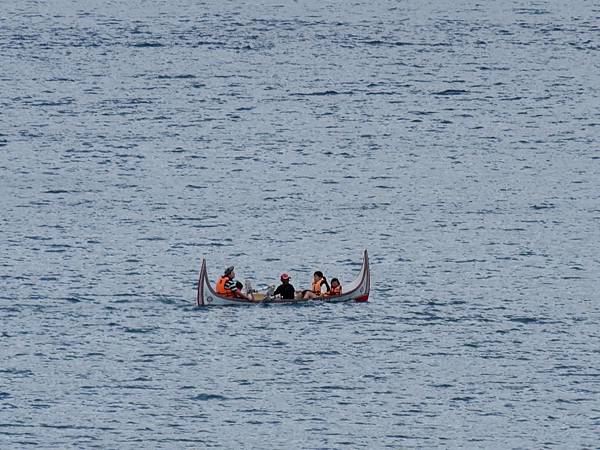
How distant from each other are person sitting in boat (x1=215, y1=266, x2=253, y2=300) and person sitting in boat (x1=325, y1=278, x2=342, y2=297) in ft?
12.7

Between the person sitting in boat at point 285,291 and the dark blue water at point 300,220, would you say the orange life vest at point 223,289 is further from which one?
the person sitting in boat at point 285,291

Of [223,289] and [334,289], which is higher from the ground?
[334,289]

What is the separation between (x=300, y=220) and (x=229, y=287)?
18443mm

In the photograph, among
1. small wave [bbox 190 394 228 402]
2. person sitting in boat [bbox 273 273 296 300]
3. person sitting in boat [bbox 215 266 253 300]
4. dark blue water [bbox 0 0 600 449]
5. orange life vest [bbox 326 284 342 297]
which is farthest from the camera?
orange life vest [bbox 326 284 342 297]

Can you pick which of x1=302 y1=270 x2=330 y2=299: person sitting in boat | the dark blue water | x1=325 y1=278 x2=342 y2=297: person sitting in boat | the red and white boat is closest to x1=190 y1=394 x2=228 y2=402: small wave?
the dark blue water

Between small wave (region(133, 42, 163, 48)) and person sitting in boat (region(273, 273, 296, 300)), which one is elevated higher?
small wave (region(133, 42, 163, 48))

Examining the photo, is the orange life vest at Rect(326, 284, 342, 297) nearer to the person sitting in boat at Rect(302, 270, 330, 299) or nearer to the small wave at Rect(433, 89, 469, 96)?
the person sitting in boat at Rect(302, 270, 330, 299)

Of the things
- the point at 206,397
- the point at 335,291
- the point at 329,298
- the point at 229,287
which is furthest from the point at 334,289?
the point at 206,397

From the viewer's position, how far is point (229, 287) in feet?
254

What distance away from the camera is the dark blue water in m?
67.1

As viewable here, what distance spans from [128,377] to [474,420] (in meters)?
14.3

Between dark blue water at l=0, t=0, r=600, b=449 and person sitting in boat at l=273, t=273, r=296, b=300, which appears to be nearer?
dark blue water at l=0, t=0, r=600, b=449

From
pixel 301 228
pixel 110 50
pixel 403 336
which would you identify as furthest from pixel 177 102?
pixel 403 336

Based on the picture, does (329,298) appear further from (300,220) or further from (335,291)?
(300,220)
